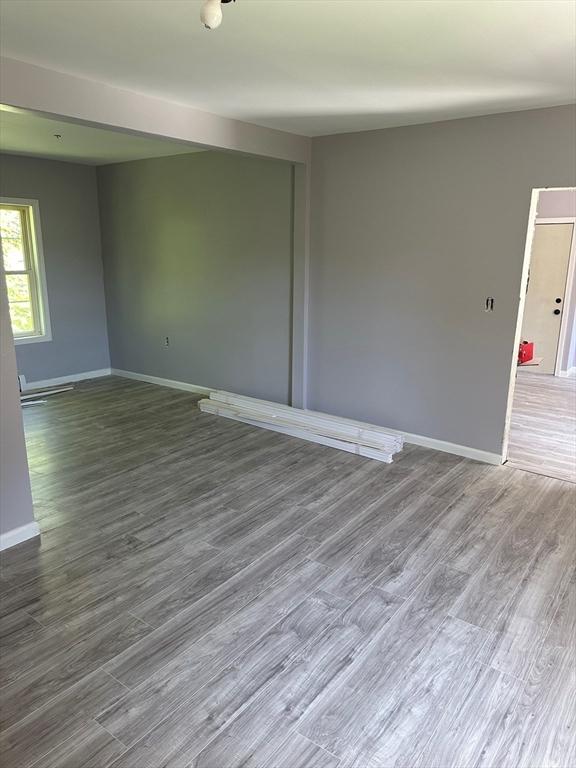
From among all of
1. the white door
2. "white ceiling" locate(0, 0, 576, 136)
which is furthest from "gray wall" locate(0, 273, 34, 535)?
the white door

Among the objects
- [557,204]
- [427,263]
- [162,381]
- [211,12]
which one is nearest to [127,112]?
[211,12]

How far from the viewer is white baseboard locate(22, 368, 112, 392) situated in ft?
20.0

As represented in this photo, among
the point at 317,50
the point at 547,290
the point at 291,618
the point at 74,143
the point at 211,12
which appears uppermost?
the point at 74,143

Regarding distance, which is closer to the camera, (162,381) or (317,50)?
(317,50)

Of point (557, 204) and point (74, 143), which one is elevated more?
point (74, 143)

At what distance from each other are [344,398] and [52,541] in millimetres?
2716

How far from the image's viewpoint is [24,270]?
5980 mm

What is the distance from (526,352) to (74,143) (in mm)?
5787

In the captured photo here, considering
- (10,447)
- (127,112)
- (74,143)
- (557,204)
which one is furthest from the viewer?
(557,204)

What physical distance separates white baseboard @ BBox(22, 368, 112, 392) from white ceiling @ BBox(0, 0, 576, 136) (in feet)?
13.3

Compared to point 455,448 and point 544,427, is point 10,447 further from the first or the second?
point 544,427

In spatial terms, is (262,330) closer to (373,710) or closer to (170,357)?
(170,357)

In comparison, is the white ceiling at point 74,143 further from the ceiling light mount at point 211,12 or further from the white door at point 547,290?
the white door at point 547,290

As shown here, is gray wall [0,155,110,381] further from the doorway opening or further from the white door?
the white door
